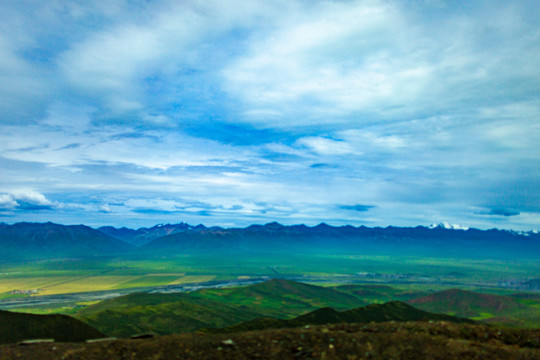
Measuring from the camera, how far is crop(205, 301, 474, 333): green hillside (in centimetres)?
6341

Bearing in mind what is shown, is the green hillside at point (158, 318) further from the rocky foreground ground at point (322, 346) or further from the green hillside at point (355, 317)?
the rocky foreground ground at point (322, 346)

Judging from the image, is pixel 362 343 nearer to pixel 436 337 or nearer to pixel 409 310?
pixel 436 337

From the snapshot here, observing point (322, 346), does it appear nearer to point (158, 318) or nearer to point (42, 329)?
point (42, 329)

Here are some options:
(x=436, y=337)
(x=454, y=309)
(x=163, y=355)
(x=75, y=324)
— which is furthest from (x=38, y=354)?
(x=454, y=309)

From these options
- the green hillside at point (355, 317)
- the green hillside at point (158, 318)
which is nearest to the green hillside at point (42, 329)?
the green hillside at point (355, 317)

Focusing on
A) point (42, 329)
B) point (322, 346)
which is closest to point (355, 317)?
point (42, 329)

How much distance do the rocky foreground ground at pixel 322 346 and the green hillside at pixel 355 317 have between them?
36772 millimetres

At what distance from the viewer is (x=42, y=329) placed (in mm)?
57531

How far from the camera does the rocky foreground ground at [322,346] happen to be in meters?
21.4

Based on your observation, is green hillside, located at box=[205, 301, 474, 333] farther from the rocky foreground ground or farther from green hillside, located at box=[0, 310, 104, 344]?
the rocky foreground ground

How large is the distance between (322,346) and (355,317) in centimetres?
7542

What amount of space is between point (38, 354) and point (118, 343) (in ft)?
17.1

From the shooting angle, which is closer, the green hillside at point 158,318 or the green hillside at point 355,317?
the green hillside at point 355,317

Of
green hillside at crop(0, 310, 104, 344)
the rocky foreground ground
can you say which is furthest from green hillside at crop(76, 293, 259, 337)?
the rocky foreground ground
